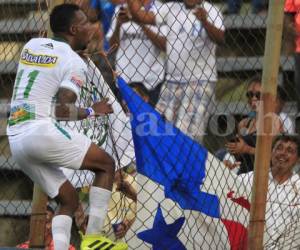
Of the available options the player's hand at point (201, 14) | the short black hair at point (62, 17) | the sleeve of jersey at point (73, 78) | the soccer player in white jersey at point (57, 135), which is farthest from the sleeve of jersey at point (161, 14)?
the sleeve of jersey at point (73, 78)

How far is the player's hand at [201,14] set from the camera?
8.84 meters

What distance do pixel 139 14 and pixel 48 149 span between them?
2864 mm

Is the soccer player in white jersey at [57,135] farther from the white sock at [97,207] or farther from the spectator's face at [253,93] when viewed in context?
the spectator's face at [253,93]

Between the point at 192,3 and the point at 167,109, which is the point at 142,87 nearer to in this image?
the point at 167,109

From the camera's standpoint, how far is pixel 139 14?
9.38 metres

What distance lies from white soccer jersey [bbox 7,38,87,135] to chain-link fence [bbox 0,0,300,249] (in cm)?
52

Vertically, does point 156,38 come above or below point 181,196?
above

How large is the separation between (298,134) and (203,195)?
140 centimetres

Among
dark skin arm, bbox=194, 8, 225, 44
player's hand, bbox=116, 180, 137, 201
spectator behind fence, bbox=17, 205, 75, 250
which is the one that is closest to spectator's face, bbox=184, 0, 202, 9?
dark skin arm, bbox=194, 8, 225, 44

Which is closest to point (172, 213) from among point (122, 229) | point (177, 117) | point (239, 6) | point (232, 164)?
point (122, 229)

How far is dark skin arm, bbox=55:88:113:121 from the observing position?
6724mm

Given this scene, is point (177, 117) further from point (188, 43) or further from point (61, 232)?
point (61, 232)

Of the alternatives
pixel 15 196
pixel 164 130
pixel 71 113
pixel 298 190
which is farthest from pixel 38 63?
pixel 15 196

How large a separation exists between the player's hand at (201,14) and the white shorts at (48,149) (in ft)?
7.43
